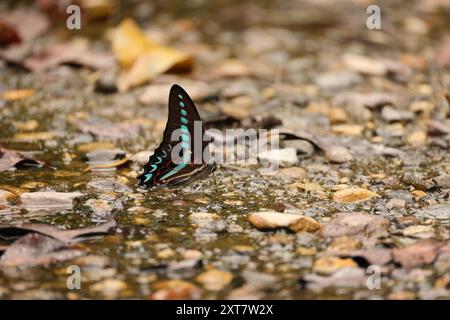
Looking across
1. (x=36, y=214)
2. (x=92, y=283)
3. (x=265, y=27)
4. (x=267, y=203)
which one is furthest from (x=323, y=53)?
(x=92, y=283)

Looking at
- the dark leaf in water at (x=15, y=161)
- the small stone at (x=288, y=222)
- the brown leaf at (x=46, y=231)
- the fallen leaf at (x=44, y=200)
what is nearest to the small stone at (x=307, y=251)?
the small stone at (x=288, y=222)

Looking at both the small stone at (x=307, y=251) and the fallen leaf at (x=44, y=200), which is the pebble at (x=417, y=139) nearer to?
the small stone at (x=307, y=251)

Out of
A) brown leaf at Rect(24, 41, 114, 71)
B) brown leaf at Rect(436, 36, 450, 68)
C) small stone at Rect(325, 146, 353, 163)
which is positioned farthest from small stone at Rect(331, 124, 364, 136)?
brown leaf at Rect(24, 41, 114, 71)

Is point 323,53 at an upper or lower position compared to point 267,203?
upper

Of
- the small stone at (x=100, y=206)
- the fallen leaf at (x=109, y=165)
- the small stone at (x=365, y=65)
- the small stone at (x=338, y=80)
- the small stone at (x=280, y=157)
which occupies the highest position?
the small stone at (x=365, y=65)

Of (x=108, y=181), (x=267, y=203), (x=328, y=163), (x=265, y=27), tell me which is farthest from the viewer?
(x=265, y=27)

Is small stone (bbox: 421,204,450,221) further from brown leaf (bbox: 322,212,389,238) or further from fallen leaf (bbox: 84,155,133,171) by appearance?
fallen leaf (bbox: 84,155,133,171)

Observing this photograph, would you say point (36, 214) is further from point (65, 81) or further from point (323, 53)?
point (323, 53)
